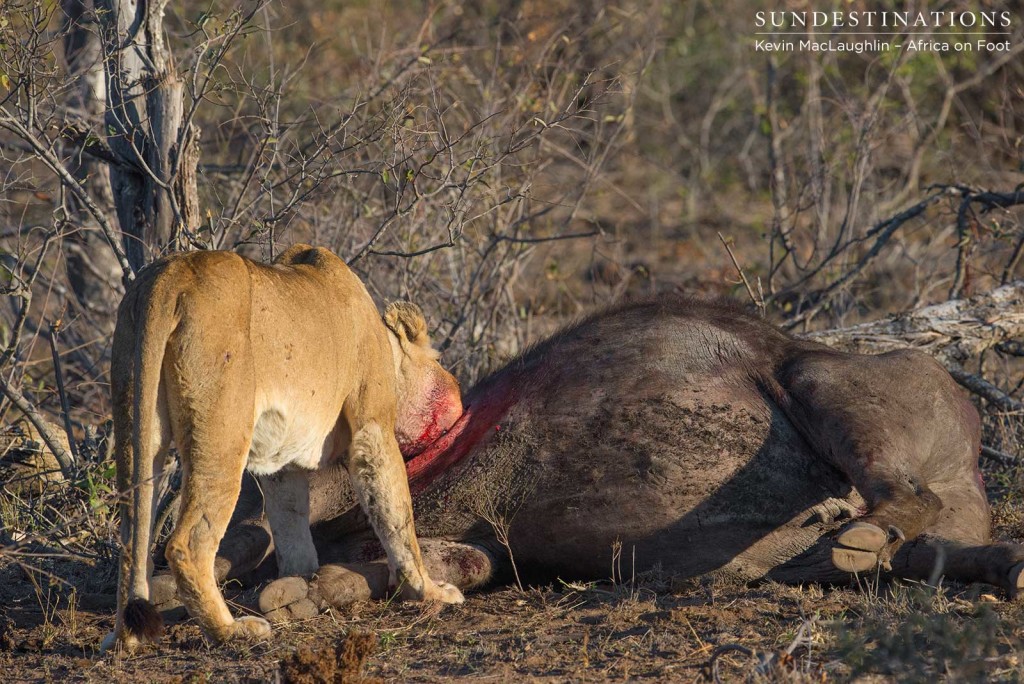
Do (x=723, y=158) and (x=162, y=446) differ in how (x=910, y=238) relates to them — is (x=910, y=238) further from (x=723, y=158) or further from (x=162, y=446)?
(x=162, y=446)

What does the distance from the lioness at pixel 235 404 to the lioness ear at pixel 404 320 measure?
14.1 inches

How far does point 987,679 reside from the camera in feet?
10.2

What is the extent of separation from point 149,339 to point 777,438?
2312 millimetres

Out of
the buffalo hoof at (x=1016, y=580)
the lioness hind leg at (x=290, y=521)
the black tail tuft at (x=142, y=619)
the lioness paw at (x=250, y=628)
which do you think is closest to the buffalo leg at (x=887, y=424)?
the buffalo hoof at (x=1016, y=580)

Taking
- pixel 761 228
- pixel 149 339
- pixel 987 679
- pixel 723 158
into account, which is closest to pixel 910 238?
pixel 761 228

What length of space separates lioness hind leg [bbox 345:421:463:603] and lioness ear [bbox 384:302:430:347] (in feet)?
2.10

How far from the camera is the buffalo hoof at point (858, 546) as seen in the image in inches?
145

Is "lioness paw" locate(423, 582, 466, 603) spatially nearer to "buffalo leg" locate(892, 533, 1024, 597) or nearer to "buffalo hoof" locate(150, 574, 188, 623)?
"buffalo hoof" locate(150, 574, 188, 623)

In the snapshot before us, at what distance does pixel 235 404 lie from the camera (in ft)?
11.2

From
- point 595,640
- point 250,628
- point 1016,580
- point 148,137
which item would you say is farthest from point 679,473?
point 148,137

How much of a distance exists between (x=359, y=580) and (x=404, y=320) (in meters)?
1.04

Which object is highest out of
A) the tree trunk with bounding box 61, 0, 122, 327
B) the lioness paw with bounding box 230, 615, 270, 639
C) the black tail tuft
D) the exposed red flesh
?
the tree trunk with bounding box 61, 0, 122, 327

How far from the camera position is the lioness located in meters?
3.39

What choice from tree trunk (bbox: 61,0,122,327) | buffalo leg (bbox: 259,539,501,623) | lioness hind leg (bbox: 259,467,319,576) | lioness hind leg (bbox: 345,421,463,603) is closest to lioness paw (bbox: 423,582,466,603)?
lioness hind leg (bbox: 345,421,463,603)
